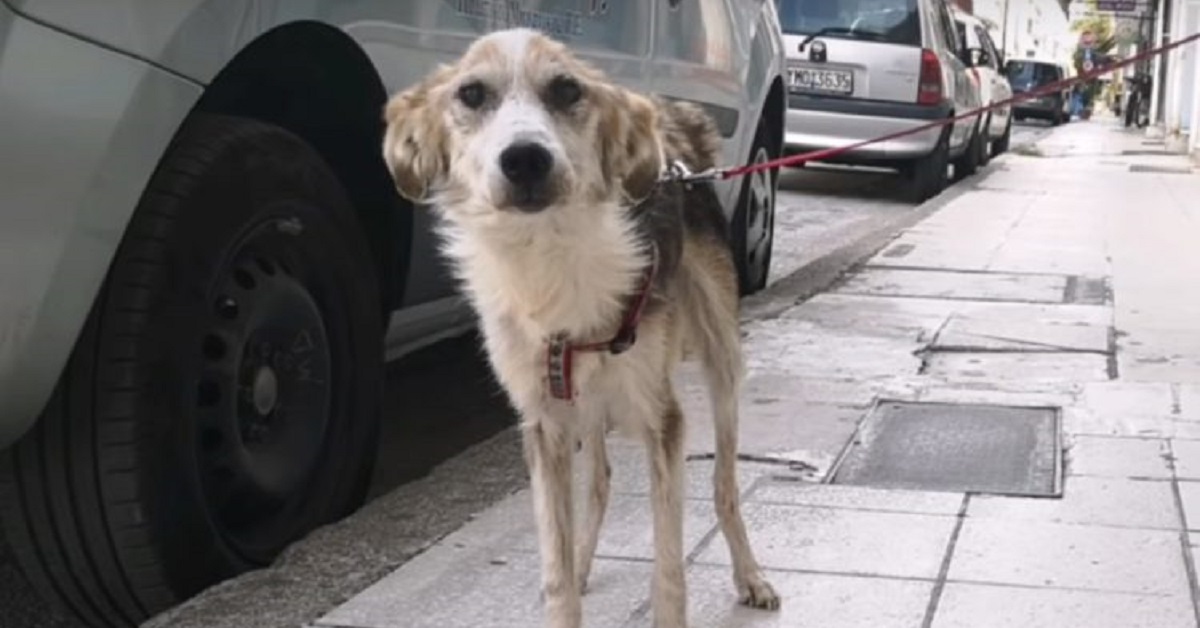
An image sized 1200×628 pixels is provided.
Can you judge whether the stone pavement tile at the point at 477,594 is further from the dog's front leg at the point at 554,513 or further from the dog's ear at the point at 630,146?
the dog's ear at the point at 630,146

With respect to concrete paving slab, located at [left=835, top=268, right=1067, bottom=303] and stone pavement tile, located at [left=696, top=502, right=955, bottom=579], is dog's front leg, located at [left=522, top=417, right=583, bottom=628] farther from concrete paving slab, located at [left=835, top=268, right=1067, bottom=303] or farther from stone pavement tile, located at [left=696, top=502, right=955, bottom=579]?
concrete paving slab, located at [left=835, top=268, right=1067, bottom=303]

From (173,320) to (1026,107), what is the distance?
47.3 m

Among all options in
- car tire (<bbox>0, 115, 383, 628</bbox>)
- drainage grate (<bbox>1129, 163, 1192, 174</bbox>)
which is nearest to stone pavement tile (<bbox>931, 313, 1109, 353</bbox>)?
car tire (<bbox>0, 115, 383, 628</bbox>)

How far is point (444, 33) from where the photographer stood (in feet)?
14.4

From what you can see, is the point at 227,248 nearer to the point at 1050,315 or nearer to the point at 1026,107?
the point at 1050,315

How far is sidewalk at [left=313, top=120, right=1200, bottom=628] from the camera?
3748 mm

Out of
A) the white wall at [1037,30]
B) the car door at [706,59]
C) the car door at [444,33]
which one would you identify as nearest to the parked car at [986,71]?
the car door at [706,59]

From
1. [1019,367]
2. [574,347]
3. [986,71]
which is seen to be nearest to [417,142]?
[574,347]

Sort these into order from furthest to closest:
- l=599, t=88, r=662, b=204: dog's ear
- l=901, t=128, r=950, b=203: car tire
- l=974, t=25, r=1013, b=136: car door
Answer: l=974, t=25, r=1013, b=136: car door, l=901, t=128, r=950, b=203: car tire, l=599, t=88, r=662, b=204: dog's ear

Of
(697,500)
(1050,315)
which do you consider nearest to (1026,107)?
(1050,315)

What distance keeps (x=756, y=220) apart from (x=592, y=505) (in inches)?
172

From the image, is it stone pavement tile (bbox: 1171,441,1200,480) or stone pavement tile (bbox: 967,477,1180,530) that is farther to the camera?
stone pavement tile (bbox: 1171,441,1200,480)

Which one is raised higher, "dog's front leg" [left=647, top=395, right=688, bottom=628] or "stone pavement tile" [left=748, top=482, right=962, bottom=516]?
"dog's front leg" [left=647, top=395, right=688, bottom=628]

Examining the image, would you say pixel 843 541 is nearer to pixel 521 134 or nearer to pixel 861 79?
pixel 521 134
